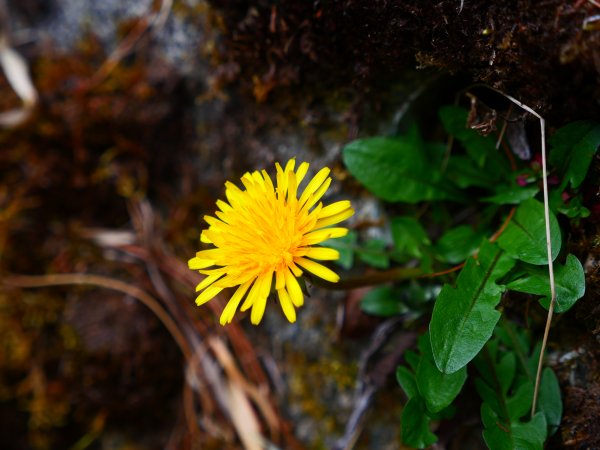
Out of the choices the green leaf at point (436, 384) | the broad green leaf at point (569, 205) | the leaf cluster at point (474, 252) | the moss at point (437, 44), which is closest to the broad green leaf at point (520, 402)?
the leaf cluster at point (474, 252)

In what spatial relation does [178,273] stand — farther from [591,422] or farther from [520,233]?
[591,422]

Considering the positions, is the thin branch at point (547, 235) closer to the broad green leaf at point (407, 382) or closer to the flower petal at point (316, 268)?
the broad green leaf at point (407, 382)

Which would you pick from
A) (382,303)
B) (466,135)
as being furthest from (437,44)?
(382,303)

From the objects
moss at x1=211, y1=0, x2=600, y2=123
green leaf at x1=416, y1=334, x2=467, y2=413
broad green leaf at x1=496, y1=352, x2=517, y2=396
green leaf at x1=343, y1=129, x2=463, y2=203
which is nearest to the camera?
moss at x1=211, y1=0, x2=600, y2=123

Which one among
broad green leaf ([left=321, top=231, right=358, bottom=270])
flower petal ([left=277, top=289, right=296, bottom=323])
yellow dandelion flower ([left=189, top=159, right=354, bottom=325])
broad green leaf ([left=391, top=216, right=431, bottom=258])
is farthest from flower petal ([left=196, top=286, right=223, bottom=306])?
broad green leaf ([left=391, top=216, right=431, bottom=258])

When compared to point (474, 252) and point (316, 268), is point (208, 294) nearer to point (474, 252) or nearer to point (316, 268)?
point (316, 268)

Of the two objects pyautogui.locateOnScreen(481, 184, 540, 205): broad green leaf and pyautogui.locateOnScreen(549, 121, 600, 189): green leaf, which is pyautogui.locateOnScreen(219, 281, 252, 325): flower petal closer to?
pyautogui.locateOnScreen(481, 184, 540, 205): broad green leaf

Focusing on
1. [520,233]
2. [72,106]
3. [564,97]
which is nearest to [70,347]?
[72,106]

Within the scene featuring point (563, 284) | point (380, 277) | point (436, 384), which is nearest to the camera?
→ point (563, 284)
